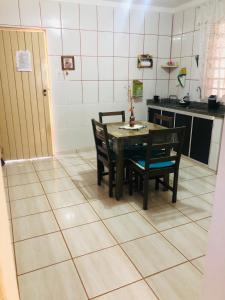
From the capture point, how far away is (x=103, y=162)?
276cm

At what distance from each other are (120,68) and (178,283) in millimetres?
3465

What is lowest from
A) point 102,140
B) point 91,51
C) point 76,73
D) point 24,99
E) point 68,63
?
point 102,140

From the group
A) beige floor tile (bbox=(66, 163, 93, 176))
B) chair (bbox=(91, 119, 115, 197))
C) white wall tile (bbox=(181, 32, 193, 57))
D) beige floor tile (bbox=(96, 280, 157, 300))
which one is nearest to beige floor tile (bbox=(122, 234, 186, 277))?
beige floor tile (bbox=(96, 280, 157, 300))

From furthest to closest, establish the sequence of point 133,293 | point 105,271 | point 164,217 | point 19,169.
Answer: point 19,169 < point 164,217 < point 105,271 < point 133,293

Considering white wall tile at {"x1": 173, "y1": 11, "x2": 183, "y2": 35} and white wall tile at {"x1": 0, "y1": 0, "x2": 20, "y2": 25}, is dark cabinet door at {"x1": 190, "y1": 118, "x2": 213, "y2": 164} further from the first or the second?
white wall tile at {"x1": 0, "y1": 0, "x2": 20, "y2": 25}

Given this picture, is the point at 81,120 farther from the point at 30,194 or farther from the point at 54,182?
the point at 30,194

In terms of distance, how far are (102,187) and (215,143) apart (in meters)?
1.63

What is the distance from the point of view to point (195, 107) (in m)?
3.73

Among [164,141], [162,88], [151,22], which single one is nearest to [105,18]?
[151,22]

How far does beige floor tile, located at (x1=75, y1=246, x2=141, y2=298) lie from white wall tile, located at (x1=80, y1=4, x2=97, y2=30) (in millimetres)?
3325

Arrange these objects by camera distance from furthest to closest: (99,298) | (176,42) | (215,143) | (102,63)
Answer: (176,42)
(102,63)
(215,143)
(99,298)

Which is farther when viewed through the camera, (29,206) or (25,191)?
(25,191)

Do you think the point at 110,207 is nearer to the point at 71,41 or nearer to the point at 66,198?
the point at 66,198

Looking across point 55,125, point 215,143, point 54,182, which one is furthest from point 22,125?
point 215,143
